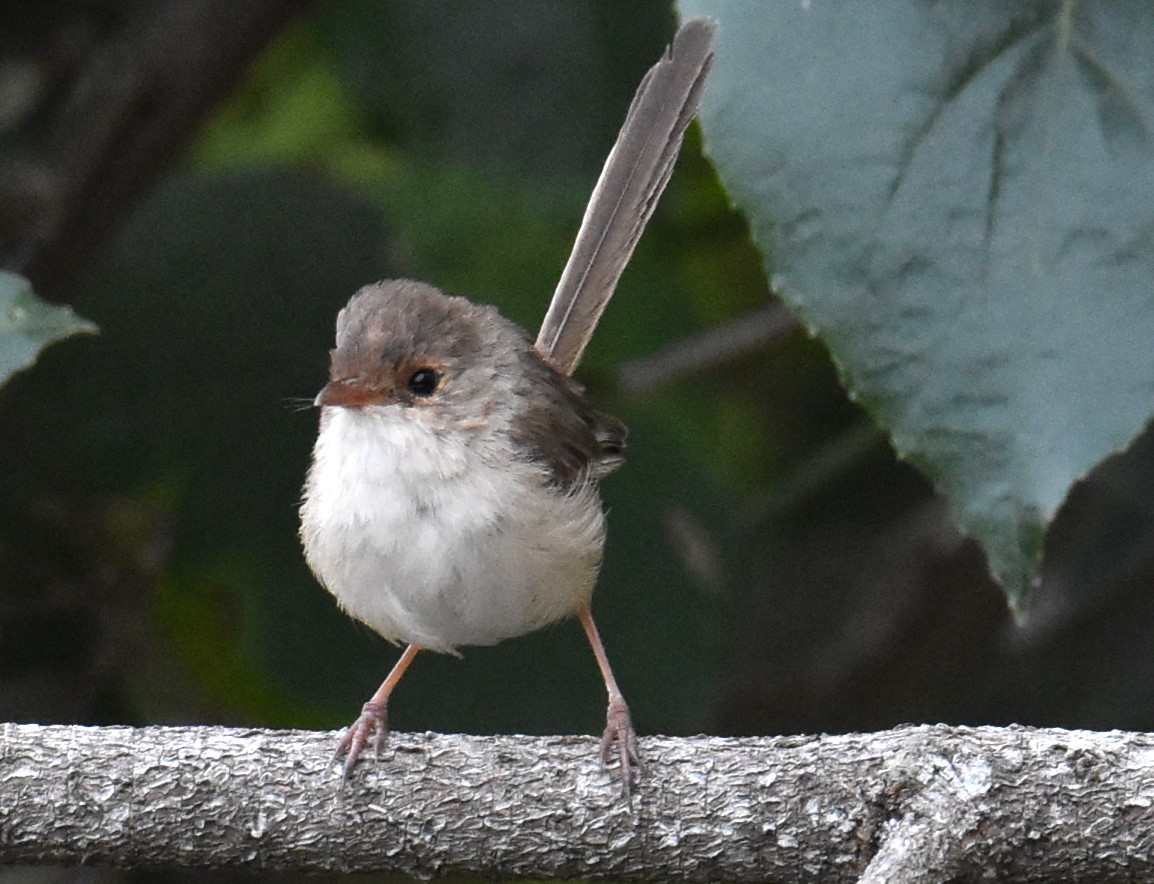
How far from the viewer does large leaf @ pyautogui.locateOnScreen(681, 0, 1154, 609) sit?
261 cm

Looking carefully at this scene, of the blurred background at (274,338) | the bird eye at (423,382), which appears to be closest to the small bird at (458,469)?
the bird eye at (423,382)

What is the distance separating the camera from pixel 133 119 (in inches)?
187

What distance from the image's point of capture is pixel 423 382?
3756 mm

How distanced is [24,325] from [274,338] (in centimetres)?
183

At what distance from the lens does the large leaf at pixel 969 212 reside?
261cm

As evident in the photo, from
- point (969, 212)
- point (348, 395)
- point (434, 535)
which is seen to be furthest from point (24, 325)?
point (969, 212)

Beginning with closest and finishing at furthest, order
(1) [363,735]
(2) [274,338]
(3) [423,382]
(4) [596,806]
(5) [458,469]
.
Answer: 1. (4) [596,806]
2. (1) [363,735]
3. (5) [458,469]
4. (3) [423,382]
5. (2) [274,338]

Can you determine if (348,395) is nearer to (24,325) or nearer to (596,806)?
(24,325)

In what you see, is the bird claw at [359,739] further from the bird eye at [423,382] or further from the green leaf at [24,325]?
the green leaf at [24,325]

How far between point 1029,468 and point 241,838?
1.55m

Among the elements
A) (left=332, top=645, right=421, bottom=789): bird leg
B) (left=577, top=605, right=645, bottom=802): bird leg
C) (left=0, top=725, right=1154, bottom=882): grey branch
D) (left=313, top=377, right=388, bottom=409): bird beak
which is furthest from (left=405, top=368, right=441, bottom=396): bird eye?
(left=0, top=725, right=1154, bottom=882): grey branch

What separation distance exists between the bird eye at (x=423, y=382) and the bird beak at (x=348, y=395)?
0.39 ft

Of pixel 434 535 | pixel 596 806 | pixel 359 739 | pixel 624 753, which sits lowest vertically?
pixel 596 806

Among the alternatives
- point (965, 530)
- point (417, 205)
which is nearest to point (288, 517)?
point (417, 205)
